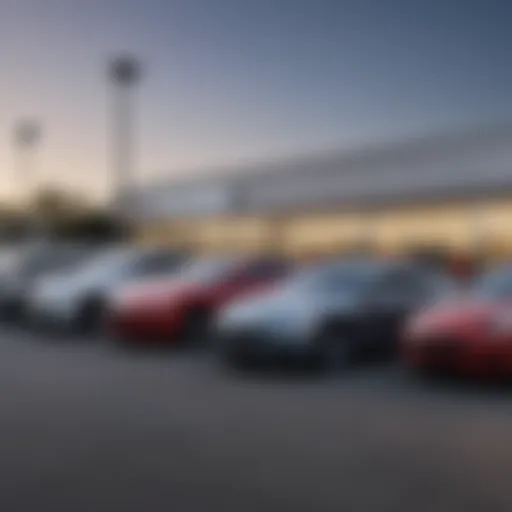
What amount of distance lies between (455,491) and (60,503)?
7.53 feet

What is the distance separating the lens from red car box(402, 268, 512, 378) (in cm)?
925

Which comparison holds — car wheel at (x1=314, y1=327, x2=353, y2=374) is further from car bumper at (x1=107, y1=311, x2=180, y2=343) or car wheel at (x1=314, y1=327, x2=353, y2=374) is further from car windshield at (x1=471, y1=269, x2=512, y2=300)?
car bumper at (x1=107, y1=311, x2=180, y2=343)

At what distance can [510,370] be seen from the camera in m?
9.18

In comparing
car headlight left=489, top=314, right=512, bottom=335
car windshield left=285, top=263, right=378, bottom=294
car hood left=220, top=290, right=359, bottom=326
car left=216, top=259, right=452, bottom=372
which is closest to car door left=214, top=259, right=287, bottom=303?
car windshield left=285, top=263, right=378, bottom=294

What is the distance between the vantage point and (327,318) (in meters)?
10.6

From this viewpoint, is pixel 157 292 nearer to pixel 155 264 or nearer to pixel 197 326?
pixel 197 326

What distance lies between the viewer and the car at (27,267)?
18031mm

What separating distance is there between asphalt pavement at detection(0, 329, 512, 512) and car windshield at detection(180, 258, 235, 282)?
332cm

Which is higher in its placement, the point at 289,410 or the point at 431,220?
the point at 431,220

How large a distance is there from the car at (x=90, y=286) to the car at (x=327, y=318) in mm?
4456

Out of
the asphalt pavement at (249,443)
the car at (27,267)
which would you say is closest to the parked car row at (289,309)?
the asphalt pavement at (249,443)

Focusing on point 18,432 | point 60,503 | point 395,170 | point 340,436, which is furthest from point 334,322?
point 395,170

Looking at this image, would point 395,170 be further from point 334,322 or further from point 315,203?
point 334,322

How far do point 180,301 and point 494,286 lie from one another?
4758mm
